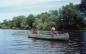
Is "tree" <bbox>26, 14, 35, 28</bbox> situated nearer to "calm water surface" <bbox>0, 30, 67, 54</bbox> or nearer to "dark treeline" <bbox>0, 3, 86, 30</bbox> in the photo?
"dark treeline" <bbox>0, 3, 86, 30</bbox>

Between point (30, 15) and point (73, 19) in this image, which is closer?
point (73, 19)

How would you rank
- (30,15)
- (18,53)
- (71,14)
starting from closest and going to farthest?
(18,53) → (71,14) → (30,15)

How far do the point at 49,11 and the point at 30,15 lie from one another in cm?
828

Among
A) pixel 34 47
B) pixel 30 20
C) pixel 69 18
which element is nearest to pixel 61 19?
pixel 69 18

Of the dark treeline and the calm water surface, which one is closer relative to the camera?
the calm water surface

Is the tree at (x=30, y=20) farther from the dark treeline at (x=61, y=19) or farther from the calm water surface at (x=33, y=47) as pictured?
the calm water surface at (x=33, y=47)

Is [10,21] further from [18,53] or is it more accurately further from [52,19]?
[18,53]

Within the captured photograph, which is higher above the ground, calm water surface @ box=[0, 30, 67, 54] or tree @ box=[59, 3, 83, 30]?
tree @ box=[59, 3, 83, 30]

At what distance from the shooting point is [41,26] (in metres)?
111

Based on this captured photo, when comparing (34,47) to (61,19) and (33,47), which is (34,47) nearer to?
(33,47)

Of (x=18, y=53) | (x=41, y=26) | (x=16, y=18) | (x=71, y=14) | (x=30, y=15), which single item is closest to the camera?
(x=18, y=53)

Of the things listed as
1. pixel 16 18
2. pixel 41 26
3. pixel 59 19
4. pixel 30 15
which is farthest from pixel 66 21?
pixel 16 18

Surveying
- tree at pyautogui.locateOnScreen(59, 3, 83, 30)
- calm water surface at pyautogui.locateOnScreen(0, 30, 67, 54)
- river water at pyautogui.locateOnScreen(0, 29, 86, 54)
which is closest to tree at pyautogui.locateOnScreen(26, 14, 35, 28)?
tree at pyautogui.locateOnScreen(59, 3, 83, 30)

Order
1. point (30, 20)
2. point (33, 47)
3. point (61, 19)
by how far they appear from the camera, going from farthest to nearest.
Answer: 1. point (30, 20)
2. point (61, 19)
3. point (33, 47)
